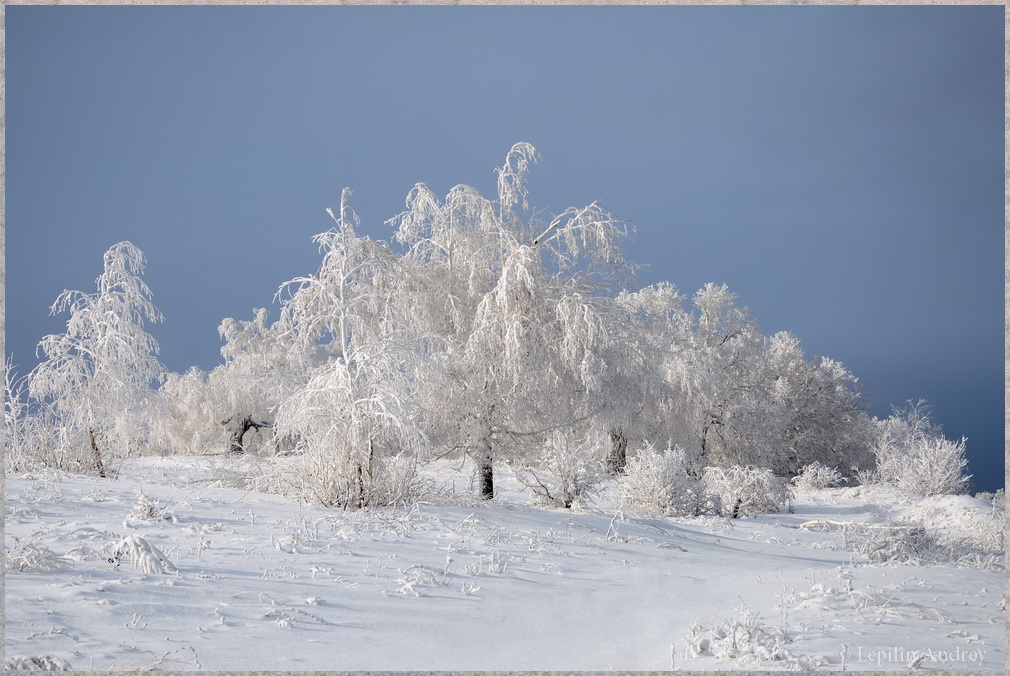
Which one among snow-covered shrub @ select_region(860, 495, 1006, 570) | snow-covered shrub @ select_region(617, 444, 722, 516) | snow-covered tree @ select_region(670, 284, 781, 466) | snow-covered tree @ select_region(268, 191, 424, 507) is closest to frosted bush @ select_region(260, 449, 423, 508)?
snow-covered tree @ select_region(268, 191, 424, 507)

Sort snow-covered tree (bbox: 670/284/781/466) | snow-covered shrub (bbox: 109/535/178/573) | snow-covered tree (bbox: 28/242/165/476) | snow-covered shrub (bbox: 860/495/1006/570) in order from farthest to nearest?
snow-covered tree (bbox: 670/284/781/466) < snow-covered tree (bbox: 28/242/165/476) < snow-covered shrub (bbox: 860/495/1006/570) < snow-covered shrub (bbox: 109/535/178/573)

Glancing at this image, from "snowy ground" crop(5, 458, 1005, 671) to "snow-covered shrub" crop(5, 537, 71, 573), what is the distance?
0.04 feet

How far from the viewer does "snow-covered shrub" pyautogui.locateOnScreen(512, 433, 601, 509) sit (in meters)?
10.7

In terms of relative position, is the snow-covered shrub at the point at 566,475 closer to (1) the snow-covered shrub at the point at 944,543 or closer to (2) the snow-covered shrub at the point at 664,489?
(2) the snow-covered shrub at the point at 664,489

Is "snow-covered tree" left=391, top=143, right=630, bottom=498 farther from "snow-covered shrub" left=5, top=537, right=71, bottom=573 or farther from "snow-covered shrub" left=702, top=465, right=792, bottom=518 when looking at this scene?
"snow-covered shrub" left=5, top=537, right=71, bottom=573

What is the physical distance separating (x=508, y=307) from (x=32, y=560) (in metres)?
7.16

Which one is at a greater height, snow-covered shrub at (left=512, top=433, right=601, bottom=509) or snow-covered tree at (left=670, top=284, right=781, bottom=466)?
snow-covered tree at (left=670, top=284, right=781, bottom=466)

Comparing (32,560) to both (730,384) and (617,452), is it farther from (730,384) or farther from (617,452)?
(730,384)

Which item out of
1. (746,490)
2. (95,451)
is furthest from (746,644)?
(95,451)

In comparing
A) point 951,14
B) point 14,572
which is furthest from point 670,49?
point 14,572

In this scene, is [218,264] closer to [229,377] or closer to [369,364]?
[229,377]

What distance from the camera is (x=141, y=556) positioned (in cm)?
464

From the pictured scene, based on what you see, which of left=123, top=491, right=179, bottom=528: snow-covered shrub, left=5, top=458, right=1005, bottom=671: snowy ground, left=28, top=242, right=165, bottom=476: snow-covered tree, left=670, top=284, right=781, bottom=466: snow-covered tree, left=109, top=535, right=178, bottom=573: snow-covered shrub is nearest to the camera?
left=5, top=458, right=1005, bottom=671: snowy ground

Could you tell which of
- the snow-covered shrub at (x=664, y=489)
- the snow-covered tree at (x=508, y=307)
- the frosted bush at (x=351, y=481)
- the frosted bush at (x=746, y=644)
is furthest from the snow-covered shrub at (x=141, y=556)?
the snow-covered shrub at (x=664, y=489)
